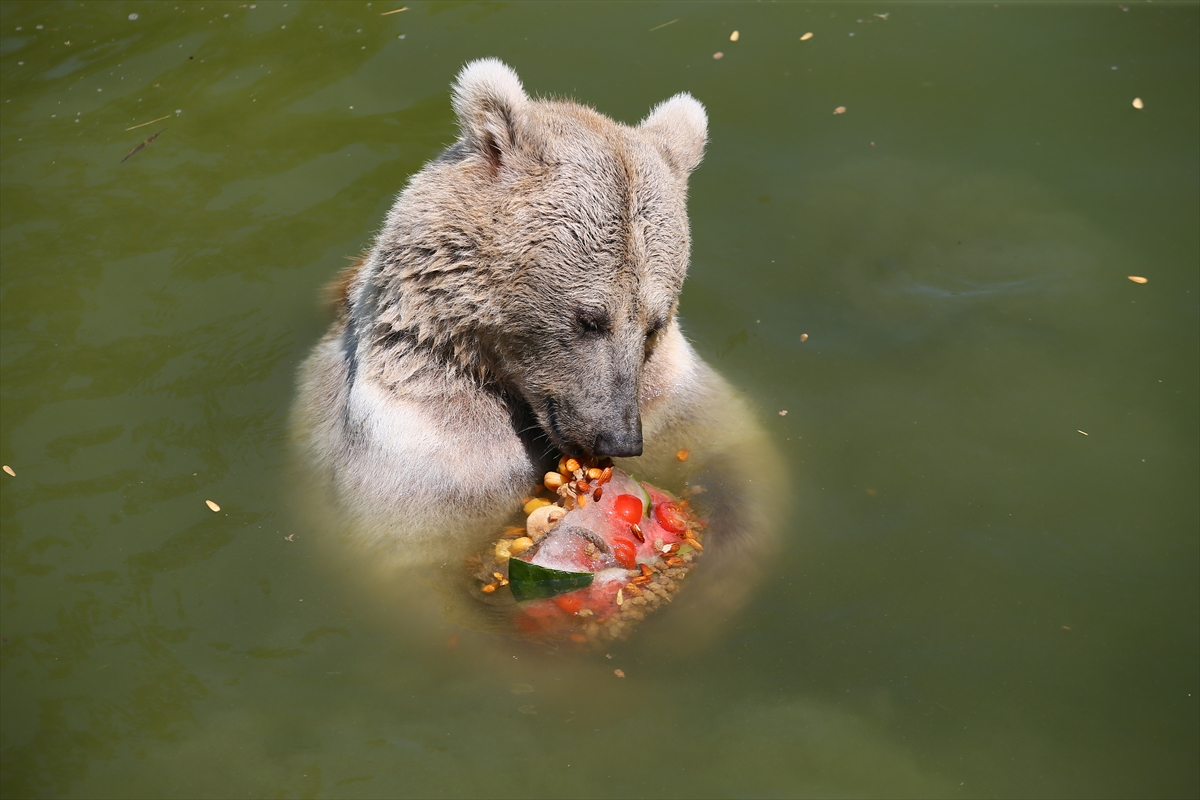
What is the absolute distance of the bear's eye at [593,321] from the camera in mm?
4102

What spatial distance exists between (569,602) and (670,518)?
61cm

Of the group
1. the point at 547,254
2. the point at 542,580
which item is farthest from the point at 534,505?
the point at 547,254

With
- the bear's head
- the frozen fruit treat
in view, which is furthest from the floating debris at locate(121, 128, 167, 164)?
the frozen fruit treat

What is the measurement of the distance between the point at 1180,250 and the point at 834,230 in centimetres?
201

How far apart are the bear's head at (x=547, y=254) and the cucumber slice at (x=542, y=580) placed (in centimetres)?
51

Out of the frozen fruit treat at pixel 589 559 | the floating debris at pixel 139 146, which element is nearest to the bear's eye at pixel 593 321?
the frozen fruit treat at pixel 589 559

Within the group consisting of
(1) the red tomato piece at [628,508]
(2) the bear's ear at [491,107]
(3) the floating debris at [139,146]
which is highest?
(2) the bear's ear at [491,107]

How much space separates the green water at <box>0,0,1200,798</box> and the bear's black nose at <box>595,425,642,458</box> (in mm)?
779

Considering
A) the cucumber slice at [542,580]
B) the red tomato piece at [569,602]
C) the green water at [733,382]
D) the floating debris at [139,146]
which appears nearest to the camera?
the green water at [733,382]

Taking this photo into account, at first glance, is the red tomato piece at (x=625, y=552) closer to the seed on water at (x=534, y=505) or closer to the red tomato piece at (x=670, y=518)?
the red tomato piece at (x=670, y=518)

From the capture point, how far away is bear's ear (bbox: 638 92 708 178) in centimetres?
451

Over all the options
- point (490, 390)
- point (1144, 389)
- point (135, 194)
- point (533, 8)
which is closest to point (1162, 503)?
point (1144, 389)

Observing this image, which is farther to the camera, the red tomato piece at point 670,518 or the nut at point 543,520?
the red tomato piece at point 670,518

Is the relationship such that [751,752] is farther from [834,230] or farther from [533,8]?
[533,8]
